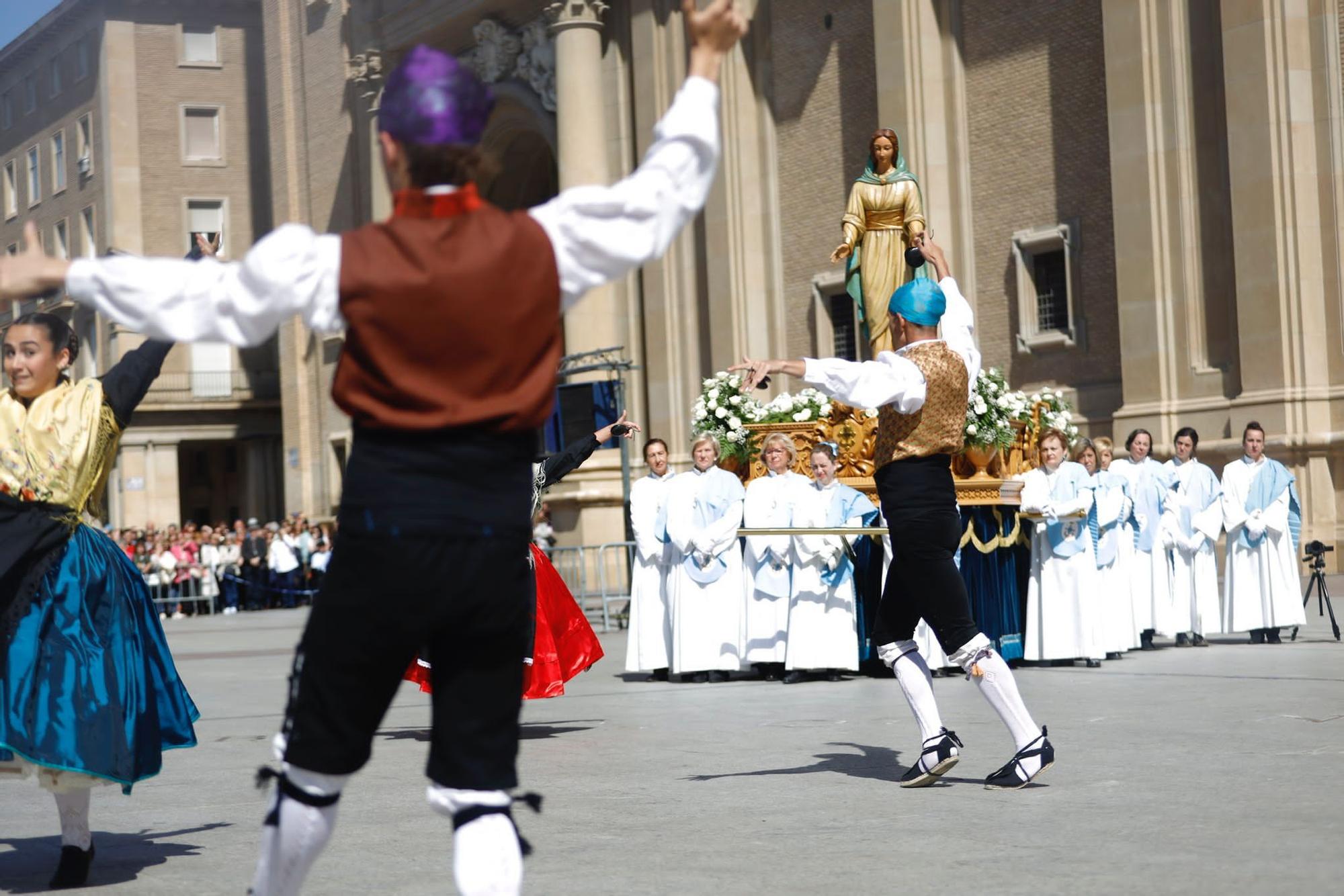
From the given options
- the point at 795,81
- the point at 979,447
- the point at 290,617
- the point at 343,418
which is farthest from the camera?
the point at 343,418

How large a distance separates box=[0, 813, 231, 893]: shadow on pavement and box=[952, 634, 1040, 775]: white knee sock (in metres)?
3.13

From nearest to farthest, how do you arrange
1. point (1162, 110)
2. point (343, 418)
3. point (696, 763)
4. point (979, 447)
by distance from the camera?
1. point (696, 763)
2. point (979, 447)
3. point (1162, 110)
4. point (343, 418)

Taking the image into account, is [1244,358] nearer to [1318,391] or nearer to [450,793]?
[1318,391]

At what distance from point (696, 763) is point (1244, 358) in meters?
13.8

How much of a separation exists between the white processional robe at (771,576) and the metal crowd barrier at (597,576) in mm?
7693

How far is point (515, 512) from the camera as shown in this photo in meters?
3.70

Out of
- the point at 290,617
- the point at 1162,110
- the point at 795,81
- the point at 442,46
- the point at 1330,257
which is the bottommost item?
the point at 290,617

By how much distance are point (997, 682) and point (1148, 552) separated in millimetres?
8491

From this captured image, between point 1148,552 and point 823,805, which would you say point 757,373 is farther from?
point 1148,552

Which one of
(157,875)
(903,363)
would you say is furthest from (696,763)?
(157,875)

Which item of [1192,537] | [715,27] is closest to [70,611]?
[715,27]

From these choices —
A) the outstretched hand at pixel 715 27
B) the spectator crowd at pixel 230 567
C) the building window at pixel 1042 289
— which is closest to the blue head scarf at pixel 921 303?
the outstretched hand at pixel 715 27

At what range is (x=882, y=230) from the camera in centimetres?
1469

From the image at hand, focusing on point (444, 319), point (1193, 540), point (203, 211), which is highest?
point (203, 211)
